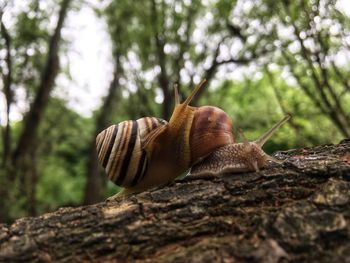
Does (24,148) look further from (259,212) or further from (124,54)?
(259,212)

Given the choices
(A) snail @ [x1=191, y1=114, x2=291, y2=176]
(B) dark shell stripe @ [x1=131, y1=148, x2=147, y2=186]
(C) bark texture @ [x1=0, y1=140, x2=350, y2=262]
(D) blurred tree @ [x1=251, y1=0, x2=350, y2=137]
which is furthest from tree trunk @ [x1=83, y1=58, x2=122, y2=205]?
(C) bark texture @ [x1=0, y1=140, x2=350, y2=262]

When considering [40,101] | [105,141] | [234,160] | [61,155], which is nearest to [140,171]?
[105,141]

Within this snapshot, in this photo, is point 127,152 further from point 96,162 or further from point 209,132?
point 96,162

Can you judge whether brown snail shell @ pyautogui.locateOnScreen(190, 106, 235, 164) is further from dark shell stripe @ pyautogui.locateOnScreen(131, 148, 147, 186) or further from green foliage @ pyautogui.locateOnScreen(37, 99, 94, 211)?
green foliage @ pyautogui.locateOnScreen(37, 99, 94, 211)

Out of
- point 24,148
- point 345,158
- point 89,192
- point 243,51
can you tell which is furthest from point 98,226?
point 89,192

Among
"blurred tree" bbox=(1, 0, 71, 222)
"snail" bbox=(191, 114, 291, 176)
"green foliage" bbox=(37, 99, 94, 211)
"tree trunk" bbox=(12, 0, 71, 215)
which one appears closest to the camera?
"snail" bbox=(191, 114, 291, 176)

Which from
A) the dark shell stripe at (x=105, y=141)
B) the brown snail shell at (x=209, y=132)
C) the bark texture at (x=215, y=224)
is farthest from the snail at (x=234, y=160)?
the dark shell stripe at (x=105, y=141)

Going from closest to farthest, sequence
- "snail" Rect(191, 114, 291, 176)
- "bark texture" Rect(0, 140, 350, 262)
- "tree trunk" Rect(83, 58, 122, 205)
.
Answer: "bark texture" Rect(0, 140, 350, 262) < "snail" Rect(191, 114, 291, 176) < "tree trunk" Rect(83, 58, 122, 205)
